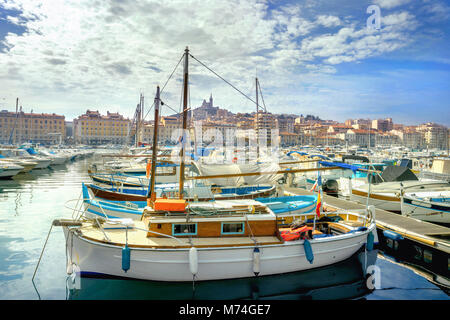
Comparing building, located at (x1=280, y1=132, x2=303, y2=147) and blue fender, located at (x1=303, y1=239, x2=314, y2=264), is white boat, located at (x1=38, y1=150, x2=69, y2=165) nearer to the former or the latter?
blue fender, located at (x1=303, y1=239, x2=314, y2=264)

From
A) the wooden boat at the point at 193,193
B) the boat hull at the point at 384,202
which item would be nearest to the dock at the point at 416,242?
the boat hull at the point at 384,202

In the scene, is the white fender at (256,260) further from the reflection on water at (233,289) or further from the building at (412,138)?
the building at (412,138)

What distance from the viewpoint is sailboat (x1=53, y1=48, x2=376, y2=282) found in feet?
25.4

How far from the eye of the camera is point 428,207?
512 inches

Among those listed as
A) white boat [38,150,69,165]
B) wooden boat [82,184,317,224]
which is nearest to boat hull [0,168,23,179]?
white boat [38,150,69,165]

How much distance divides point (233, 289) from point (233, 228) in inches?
67.2

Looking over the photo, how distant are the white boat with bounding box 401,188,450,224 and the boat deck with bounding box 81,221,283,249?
8.92 m

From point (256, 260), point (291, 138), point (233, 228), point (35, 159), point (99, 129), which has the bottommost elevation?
point (256, 260)

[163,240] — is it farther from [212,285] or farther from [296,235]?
[296,235]

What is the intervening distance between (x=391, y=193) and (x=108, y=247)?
50.1 feet

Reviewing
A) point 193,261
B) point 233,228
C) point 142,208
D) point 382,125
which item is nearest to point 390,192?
point 233,228

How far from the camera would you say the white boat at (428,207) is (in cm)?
1265

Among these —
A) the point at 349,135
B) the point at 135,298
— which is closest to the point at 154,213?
the point at 135,298
